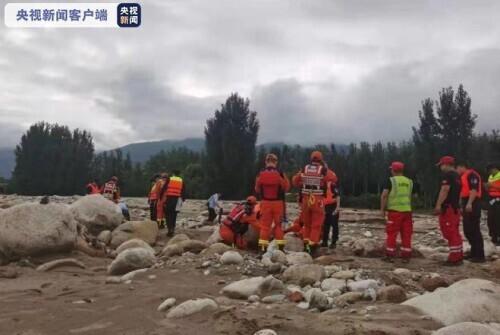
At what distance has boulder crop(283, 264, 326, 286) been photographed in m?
5.84

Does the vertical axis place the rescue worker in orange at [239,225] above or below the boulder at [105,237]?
above

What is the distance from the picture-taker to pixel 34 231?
8.99 meters

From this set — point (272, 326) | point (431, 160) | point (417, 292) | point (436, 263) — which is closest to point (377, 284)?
point (417, 292)

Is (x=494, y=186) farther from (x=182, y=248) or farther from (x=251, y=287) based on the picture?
Answer: (x=251, y=287)

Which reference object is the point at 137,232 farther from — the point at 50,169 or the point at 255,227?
the point at 50,169

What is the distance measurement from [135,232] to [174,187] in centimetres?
195

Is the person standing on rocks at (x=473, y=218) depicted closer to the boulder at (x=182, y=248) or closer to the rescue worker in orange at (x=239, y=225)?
the rescue worker in orange at (x=239, y=225)

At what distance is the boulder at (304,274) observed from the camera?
5844 millimetres

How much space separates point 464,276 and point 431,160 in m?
34.7

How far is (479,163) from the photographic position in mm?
39062

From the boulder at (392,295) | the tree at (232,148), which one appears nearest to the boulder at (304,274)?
the boulder at (392,295)

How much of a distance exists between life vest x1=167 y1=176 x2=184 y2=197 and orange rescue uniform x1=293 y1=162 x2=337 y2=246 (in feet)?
16.6

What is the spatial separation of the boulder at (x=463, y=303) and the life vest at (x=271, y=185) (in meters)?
3.94

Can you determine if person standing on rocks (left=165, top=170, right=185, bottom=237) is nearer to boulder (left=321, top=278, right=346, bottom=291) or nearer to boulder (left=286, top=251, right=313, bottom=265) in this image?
boulder (left=286, top=251, right=313, bottom=265)
